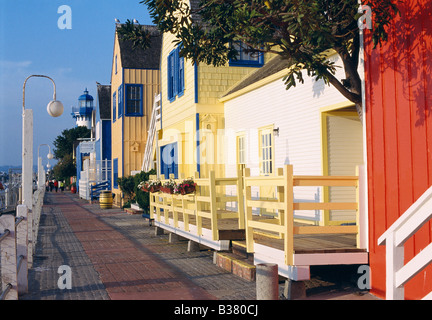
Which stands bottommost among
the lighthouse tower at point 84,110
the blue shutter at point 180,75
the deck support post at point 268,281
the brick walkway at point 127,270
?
the brick walkway at point 127,270

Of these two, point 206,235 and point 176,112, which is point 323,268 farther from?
point 176,112

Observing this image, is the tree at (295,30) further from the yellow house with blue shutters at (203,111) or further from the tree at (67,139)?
the tree at (67,139)

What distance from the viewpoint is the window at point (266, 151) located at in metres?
12.5

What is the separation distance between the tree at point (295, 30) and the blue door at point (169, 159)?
990 centimetres

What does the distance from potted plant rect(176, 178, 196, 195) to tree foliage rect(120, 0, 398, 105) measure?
9.56 ft

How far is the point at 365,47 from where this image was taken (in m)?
7.02

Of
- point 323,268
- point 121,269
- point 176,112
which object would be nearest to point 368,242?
point 323,268

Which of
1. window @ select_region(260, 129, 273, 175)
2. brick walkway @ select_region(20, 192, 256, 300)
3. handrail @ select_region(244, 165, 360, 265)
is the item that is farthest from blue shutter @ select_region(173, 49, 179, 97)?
handrail @ select_region(244, 165, 360, 265)

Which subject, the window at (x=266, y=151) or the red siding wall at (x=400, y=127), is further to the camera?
the window at (x=266, y=151)

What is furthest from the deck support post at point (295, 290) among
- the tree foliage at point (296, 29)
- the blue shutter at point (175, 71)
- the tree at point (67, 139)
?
the tree at point (67, 139)

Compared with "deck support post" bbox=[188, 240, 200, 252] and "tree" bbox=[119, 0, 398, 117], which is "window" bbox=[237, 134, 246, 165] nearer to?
"deck support post" bbox=[188, 240, 200, 252]

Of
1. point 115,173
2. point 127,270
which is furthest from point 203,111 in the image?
point 115,173

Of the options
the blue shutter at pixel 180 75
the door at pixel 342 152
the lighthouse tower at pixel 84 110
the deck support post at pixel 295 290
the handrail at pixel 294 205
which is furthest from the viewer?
the lighthouse tower at pixel 84 110

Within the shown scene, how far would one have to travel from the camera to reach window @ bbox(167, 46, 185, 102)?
17.5 meters
